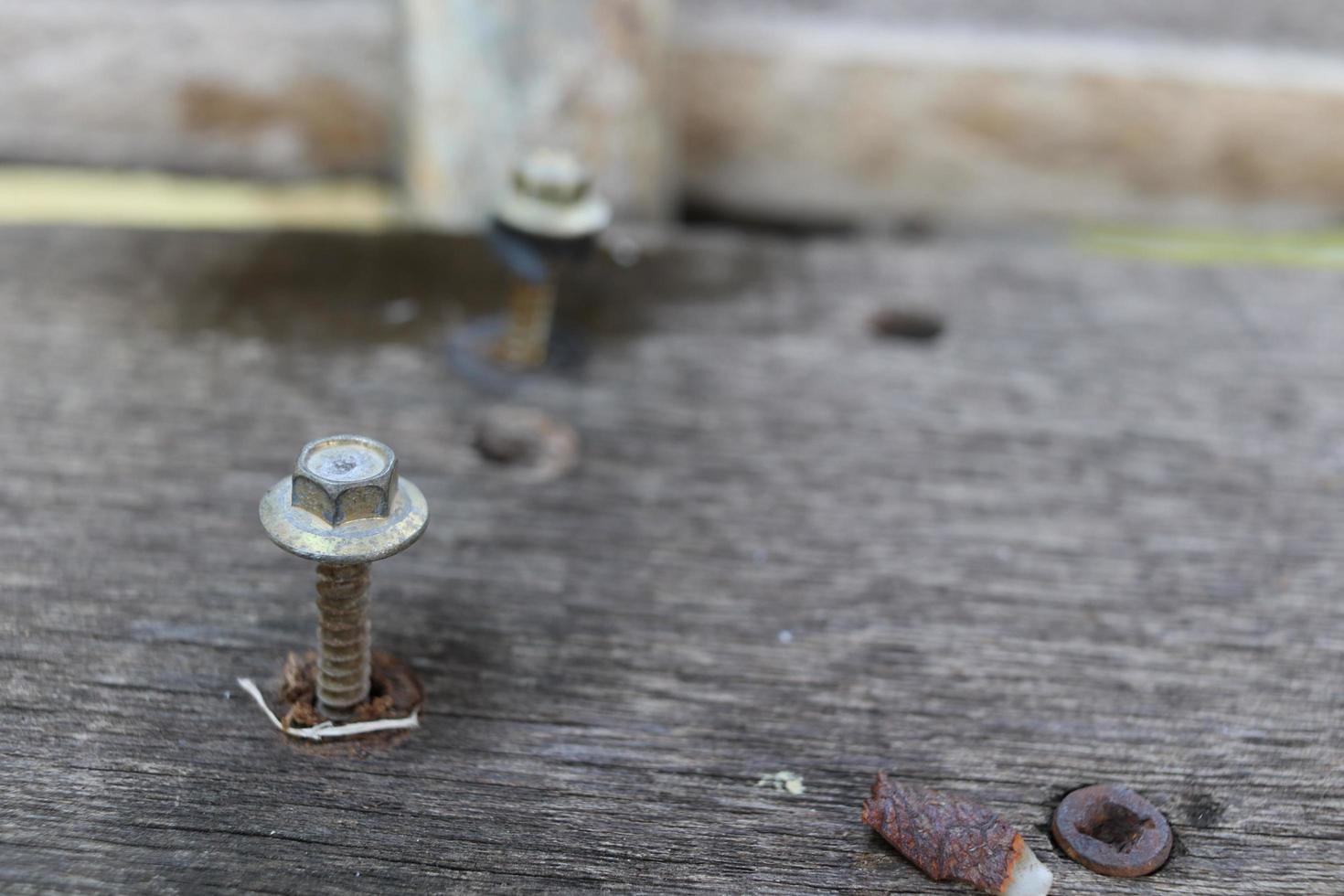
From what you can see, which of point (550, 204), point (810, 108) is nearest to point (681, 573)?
point (550, 204)

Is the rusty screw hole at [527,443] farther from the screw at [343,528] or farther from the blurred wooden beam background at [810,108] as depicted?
the blurred wooden beam background at [810,108]

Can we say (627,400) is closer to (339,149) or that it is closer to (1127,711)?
(1127,711)

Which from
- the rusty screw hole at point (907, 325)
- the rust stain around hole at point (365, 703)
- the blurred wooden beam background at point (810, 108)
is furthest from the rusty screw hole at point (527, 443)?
the blurred wooden beam background at point (810, 108)

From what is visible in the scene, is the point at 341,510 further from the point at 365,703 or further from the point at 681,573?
the point at 681,573

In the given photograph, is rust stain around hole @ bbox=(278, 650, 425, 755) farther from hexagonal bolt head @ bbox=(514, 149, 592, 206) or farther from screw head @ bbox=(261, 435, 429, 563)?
hexagonal bolt head @ bbox=(514, 149, 592, 206)

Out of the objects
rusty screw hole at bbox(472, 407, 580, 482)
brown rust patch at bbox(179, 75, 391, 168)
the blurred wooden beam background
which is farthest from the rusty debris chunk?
brown rust patch at bbox(179, 75, 391, 168)

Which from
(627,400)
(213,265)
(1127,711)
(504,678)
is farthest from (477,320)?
(1127,711)
